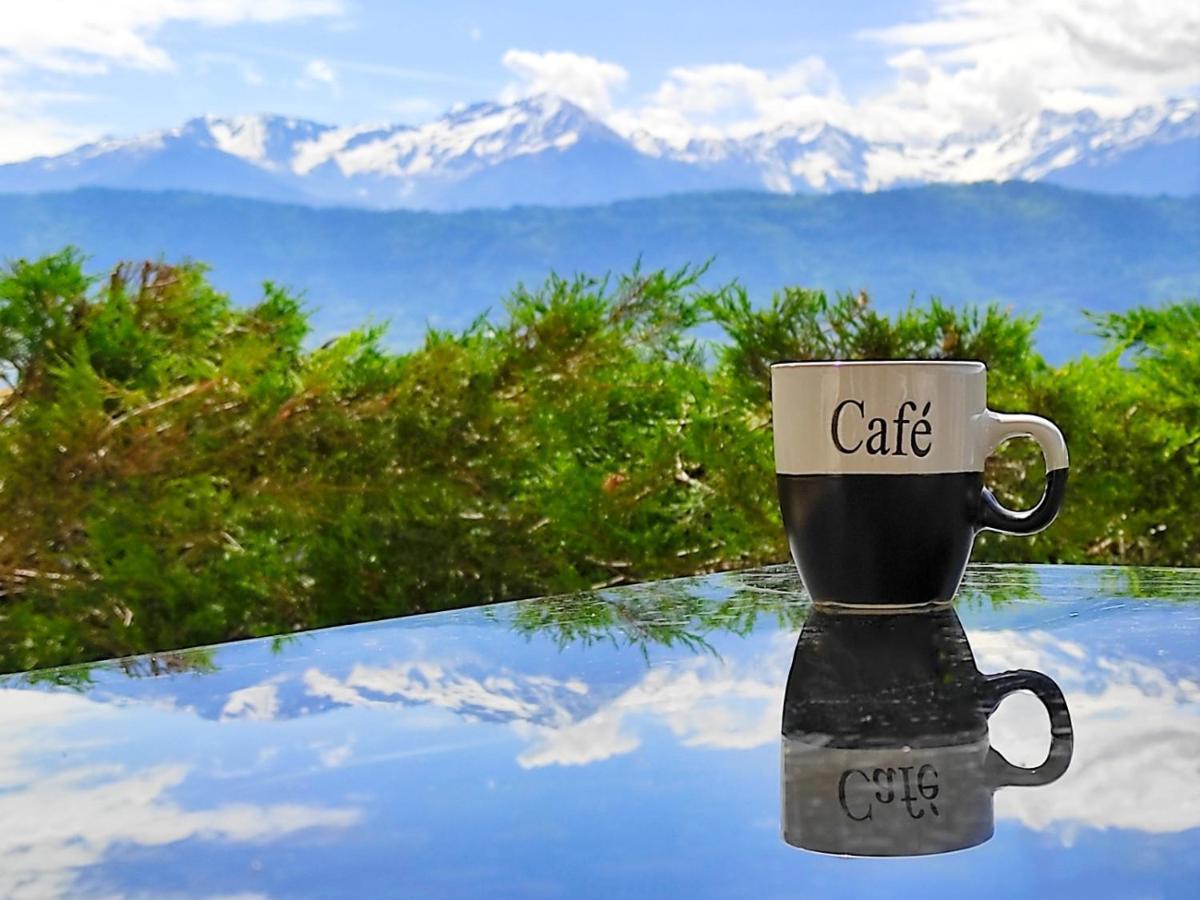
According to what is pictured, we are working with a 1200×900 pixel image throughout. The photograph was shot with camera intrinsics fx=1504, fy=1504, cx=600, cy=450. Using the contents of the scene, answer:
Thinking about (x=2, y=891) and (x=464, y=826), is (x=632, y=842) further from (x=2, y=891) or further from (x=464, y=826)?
(x=2, y=891)

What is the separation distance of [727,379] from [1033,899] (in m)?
2.09

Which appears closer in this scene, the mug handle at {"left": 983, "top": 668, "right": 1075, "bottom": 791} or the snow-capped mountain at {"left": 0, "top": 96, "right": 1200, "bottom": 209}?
the mug handle at {"left": 983, "top": 668, "right": 1075, "bottom": 791}

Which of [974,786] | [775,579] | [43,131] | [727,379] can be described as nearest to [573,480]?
[727,379]

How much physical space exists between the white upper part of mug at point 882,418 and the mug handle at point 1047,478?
26mm

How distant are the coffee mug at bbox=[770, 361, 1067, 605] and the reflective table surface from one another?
3 cm

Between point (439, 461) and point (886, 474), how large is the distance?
158cm

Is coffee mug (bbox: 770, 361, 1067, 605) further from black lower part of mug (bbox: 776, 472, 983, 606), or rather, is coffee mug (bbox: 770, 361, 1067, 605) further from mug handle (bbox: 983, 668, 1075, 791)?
mug handle (bbox: 983, 668, 1075, 791)

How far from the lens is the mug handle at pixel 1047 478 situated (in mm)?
805

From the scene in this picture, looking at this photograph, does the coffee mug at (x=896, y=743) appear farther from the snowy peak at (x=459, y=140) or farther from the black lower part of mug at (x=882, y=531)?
the snowy peak at (x=459, y=140)

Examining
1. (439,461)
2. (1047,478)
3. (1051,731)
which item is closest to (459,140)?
(439,461)

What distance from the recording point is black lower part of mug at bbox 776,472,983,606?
2.54 ft

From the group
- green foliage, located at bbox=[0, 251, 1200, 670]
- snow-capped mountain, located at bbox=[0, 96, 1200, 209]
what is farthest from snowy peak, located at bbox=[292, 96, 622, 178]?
green foliage, located at bbox=[0, 251, 1200, 670]

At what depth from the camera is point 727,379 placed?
2.44 metres

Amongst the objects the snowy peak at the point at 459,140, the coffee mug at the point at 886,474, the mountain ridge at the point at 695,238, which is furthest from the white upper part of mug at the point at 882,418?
the snowy peak at the point at 459,140
